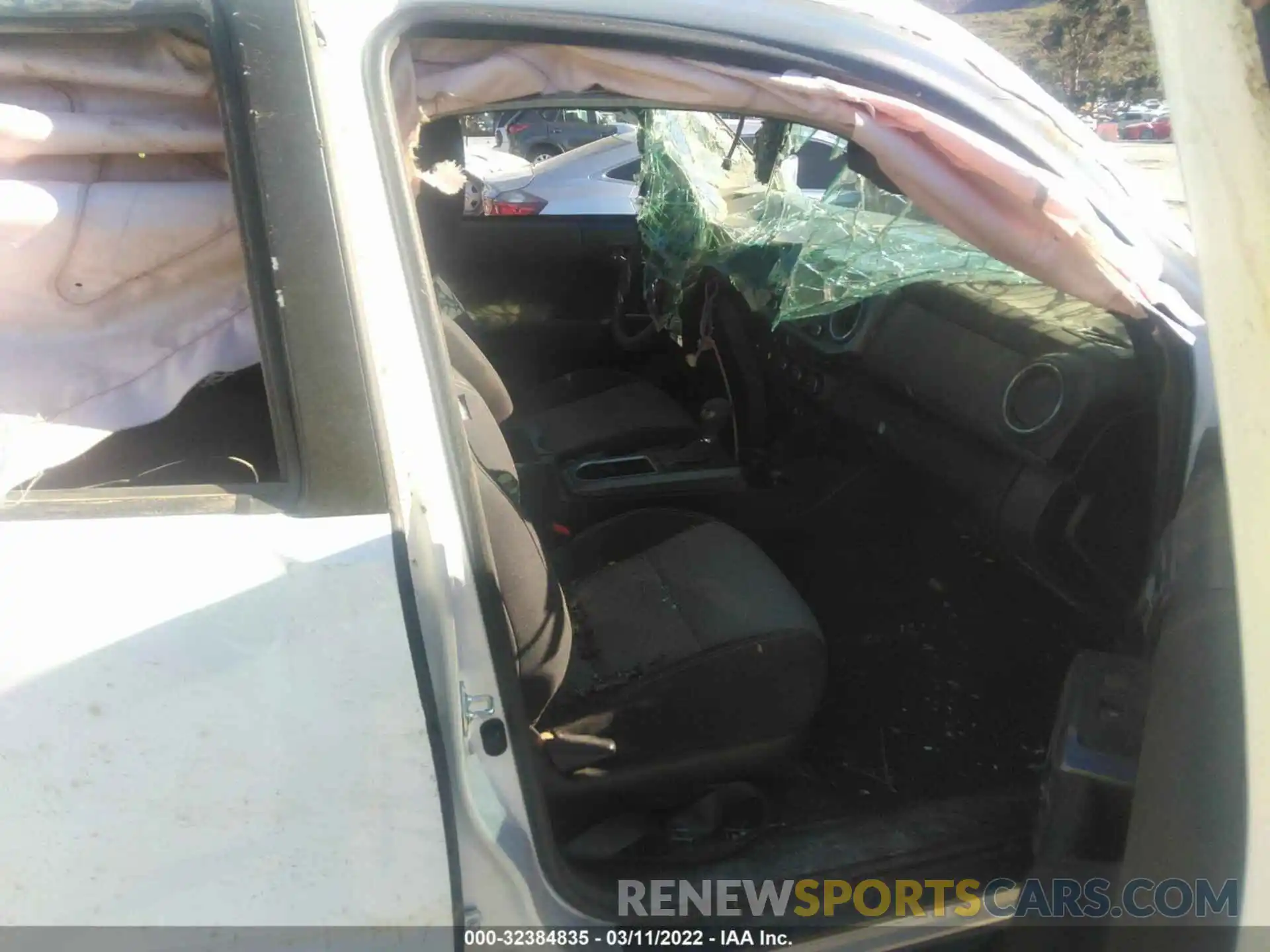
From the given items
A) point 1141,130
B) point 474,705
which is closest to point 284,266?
point 474,705

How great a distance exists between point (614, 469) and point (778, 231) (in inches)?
31.5

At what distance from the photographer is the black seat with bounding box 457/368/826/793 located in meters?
1.45

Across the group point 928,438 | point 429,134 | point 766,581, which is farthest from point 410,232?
point 429,134

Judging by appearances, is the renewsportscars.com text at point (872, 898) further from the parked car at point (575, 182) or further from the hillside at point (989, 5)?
the hillside at point (989, 5)

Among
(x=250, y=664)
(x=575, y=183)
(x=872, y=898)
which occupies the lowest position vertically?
(x=872, y=898)

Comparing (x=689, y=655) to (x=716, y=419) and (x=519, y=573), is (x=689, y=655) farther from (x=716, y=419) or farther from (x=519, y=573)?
(x=716, y=419)

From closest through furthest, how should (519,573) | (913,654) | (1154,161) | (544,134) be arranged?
(519,573) < (913,654) < (544,134) < (1154,161)

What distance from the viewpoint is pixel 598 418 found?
10.2 feet

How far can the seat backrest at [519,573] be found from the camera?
1.37m

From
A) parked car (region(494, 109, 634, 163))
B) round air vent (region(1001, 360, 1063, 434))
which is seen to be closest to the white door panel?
round air vent (region(1001, 360, 1063, 434))

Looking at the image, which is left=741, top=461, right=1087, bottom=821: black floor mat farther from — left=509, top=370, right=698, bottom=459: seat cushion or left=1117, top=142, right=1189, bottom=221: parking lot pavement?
left=1117, top=142, right=1189, bottom=221: parking lot pavement

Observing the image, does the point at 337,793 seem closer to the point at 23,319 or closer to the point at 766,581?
the point at 23,319

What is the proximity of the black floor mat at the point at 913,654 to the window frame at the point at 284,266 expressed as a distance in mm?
1174

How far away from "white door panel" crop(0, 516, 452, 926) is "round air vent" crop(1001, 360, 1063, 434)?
1276 mm
